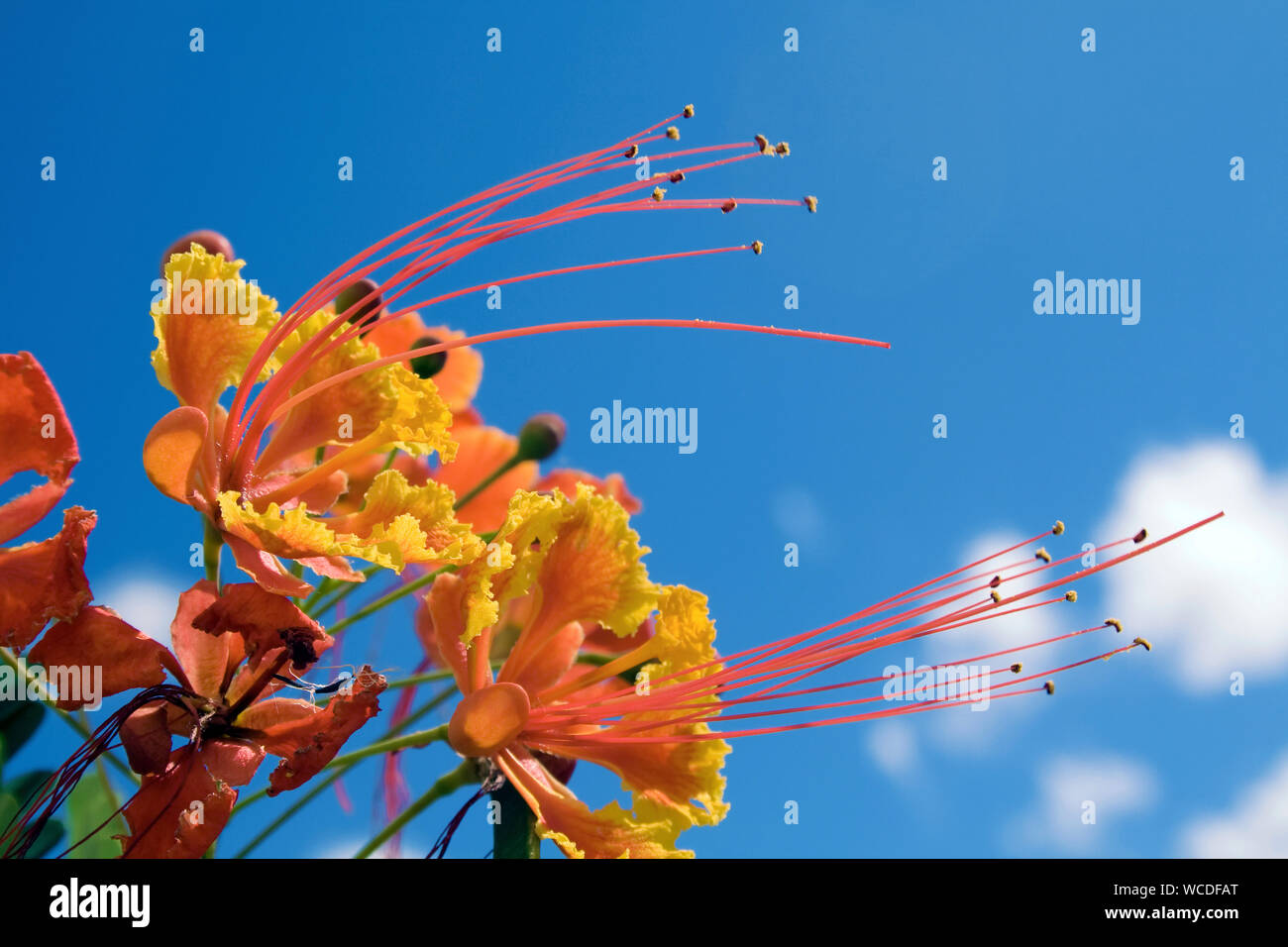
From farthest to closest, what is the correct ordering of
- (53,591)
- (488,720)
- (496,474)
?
(496,474), (488,720), (53,591)

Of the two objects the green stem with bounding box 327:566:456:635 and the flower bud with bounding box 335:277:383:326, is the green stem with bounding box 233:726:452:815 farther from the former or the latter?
the flower bud with bounding box 335:277:383:326

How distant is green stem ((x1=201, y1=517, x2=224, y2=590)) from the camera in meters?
1.45

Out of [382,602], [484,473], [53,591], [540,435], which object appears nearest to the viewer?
[53,591]

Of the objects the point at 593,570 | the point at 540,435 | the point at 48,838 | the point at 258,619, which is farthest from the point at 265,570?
the point at 540,435

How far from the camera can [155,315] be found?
1.50 m

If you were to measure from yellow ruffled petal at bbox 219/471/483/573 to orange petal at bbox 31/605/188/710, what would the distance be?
0.17 metres

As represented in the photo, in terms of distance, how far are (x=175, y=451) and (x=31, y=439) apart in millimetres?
167

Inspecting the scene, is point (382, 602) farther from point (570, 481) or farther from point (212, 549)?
point (570, 481)

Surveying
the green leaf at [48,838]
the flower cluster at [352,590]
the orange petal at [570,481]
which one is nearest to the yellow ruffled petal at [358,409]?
the flower cluster at [352,590]

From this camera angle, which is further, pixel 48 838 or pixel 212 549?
pixel 48 838

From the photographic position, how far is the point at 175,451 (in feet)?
4.66
